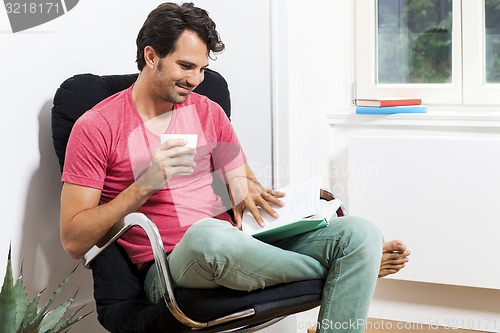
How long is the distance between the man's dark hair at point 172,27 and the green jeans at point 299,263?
52cm

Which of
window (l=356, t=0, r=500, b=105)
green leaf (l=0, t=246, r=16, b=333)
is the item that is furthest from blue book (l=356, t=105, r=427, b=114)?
green leaf (l=0, t=246, r=16, b=333)

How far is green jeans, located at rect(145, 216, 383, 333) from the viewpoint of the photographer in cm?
184

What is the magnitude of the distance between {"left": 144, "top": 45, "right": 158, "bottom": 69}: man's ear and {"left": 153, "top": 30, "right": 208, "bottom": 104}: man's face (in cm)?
2

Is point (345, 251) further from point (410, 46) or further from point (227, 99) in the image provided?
point (410, 46)

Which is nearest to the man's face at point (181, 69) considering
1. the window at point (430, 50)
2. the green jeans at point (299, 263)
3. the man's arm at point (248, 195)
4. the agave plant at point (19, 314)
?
the man's arm at point (248, 195)

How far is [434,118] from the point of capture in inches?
118

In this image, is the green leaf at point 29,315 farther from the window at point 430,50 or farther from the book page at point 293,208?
the window at point 430,50

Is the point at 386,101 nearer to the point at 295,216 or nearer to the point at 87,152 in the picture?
the point at 295,216

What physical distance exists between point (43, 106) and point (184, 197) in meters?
0.52

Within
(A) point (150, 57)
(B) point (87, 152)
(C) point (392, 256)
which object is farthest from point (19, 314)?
(C) point (392, 256)

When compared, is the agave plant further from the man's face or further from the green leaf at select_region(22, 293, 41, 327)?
the man's face

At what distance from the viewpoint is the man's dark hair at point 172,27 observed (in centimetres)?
208

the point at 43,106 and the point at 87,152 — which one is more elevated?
the point at 43,106

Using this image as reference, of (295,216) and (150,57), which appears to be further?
(150,57)
